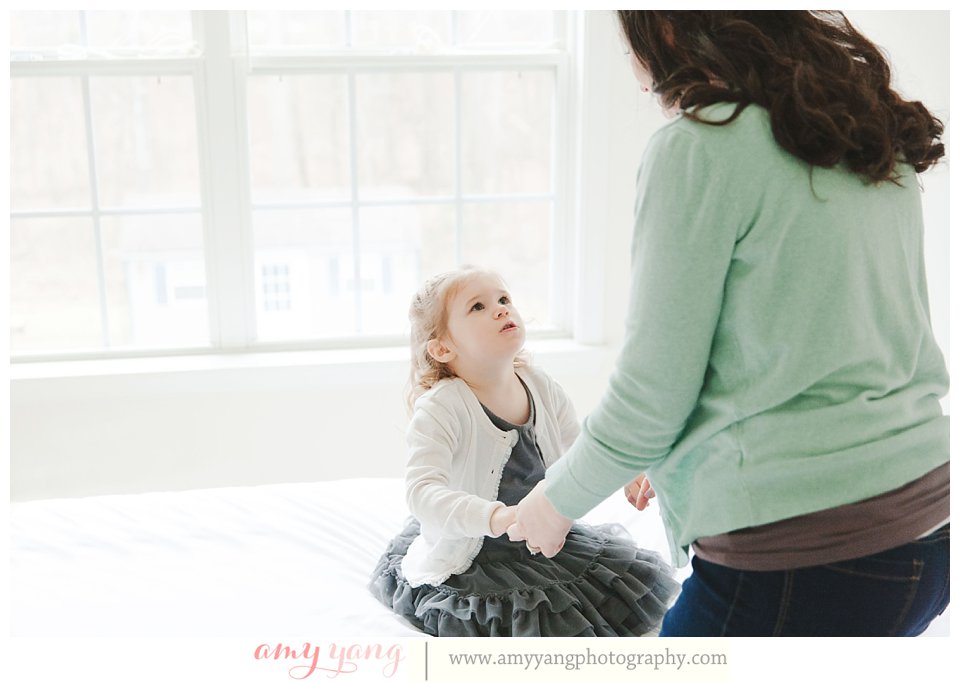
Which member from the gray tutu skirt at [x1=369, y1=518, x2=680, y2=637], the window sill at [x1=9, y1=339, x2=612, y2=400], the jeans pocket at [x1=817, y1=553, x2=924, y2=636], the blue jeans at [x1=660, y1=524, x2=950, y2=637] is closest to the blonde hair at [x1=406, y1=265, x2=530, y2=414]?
the gray tutu skirt at [x1=369, y1=518, x2=680, y2=637]

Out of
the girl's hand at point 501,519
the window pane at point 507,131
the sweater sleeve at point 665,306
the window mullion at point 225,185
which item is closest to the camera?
the sweater sleeve at point 665,306

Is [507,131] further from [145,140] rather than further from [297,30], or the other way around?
[145,140]

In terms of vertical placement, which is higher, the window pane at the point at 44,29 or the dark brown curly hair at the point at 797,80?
the window pane at the point at 44,29

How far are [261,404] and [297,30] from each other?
1.15m

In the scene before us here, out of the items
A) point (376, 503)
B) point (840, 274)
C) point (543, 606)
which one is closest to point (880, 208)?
point (840, 274)

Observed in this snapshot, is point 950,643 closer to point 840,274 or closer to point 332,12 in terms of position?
point 840,274

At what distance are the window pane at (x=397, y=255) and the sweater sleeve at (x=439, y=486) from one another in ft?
5.05

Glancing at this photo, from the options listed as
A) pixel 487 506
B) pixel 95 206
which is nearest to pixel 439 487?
pixel 487 506

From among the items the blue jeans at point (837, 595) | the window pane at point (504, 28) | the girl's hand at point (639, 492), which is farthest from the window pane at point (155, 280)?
the blue jeans at point (837, 595)

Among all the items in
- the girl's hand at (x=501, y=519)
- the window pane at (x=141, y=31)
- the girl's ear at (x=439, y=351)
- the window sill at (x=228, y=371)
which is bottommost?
the window sill at (x=228, y=371)

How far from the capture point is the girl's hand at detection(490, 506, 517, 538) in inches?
56.0

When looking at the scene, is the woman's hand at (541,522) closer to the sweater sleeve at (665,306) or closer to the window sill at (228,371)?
the sweater sleeve at (665,306)

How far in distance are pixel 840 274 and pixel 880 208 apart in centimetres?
10

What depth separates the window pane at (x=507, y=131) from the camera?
3.04m
